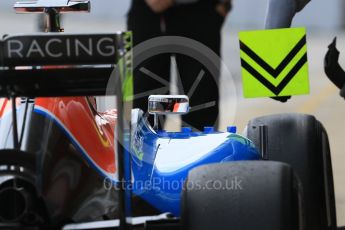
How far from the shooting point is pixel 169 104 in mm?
4695

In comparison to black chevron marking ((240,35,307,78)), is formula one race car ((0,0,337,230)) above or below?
below

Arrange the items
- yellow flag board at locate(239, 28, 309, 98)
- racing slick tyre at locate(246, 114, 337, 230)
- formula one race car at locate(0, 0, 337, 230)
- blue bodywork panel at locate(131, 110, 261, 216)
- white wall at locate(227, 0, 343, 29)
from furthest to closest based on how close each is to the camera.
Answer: white wall at locate(227, 0, 343, 29), yellow flag board at locate(239, 28, 309, 98), racing slick tyre at locate(246, 114, 337, 230), blue bodywork panel at locate(131, 110, 261, 216), formula one race car at locate(0, 0, 337, 230)

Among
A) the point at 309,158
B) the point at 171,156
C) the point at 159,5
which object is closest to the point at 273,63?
the point at 309,158

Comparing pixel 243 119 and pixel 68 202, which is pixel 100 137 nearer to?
pixel 68 202

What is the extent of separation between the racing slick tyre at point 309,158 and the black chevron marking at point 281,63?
11.3 inches

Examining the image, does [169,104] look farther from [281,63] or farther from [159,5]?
[159,5]

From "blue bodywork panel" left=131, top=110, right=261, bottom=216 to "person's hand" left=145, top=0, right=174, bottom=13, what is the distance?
1653 mm

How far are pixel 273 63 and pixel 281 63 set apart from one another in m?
0.04

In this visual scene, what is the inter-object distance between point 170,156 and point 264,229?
37.2 inches

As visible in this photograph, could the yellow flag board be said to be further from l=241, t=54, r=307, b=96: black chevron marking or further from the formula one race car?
the formula one race car

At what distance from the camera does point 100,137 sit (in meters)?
4.18

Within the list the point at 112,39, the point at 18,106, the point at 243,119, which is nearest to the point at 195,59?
the point at 18,106

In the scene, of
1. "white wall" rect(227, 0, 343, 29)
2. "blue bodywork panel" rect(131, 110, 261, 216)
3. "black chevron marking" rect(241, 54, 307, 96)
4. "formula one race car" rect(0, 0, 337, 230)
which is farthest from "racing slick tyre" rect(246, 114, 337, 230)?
"white wall" rect(227, 0, 343, 29)

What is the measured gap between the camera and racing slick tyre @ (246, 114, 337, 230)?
493 cm
